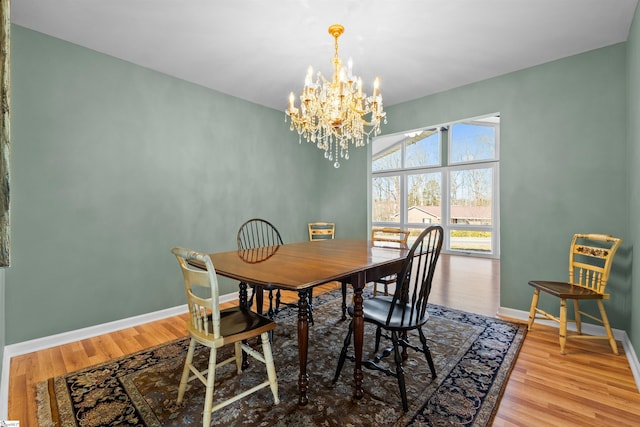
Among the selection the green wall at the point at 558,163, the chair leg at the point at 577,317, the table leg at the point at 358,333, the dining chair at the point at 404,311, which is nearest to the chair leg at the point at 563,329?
the chair leg at the point at 577,317

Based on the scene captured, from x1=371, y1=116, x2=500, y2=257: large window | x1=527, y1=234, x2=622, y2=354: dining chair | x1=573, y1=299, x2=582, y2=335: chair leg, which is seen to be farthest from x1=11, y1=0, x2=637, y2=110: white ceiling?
x1=371, y1=116, x2=500, y2=257: large window

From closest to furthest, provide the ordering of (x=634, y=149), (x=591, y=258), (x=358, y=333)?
(x=358, y=333)
(x=634, y=149)
(x=591, y=258)

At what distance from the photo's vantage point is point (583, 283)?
264cm

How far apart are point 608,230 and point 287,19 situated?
126 inches

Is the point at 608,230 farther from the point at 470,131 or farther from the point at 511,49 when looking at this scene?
the point at 470,131

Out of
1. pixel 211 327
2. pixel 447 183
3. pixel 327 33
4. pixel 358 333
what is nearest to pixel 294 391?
pixel 358 333

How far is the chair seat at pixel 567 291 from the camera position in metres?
2.22

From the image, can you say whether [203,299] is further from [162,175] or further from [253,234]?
[253,234]

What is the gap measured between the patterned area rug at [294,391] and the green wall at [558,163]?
0.94 m

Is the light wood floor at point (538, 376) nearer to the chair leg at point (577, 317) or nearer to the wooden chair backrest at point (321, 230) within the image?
the chair leg at point (577, 317)

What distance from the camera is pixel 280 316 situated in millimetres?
2953

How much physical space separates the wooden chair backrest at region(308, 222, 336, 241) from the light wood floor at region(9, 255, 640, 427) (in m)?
2.05

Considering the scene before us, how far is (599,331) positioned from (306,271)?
273 centimetres

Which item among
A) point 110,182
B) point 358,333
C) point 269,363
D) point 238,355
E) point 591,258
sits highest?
point 110,182
